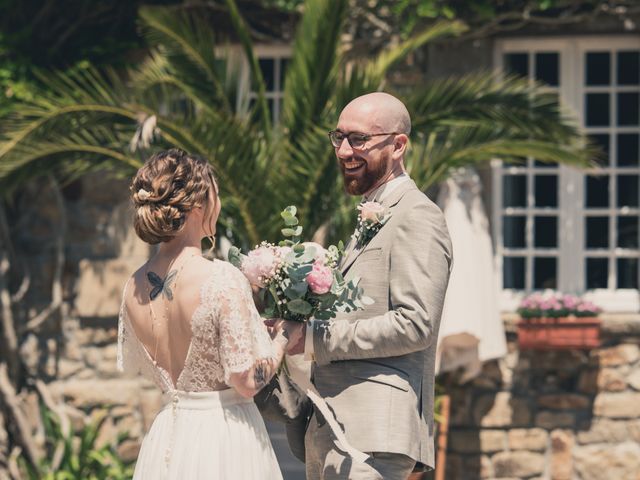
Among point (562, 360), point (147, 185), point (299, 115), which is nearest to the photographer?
point (147, 185)

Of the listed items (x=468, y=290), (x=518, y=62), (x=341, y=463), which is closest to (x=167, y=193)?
(x=341, y=463)

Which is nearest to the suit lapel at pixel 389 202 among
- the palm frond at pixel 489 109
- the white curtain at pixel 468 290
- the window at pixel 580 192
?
the palm frond at pixel 489 109

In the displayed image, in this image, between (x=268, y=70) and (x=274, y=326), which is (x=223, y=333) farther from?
(x=268, y=70)

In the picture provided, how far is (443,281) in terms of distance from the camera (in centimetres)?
363

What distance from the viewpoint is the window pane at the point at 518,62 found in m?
8.07

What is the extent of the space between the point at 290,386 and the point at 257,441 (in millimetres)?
217

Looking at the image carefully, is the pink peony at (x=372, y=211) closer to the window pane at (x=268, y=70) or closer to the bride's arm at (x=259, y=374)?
the bride's arm at (x=259, y=374)

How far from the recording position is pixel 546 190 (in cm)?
808

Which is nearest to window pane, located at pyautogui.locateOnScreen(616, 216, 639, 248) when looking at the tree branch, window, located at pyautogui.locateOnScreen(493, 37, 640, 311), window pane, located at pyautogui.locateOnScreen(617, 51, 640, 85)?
window, located at pyautogui.locateOnScreen(493, 37, 640, 311)

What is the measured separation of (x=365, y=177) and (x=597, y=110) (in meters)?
4.65

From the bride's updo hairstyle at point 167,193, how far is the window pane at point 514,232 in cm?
471

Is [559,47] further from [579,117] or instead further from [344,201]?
[344,201]

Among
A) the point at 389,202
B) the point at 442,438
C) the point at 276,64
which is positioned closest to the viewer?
the point at 389,202

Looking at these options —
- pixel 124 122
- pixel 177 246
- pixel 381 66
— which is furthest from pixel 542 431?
pixel 177 246
